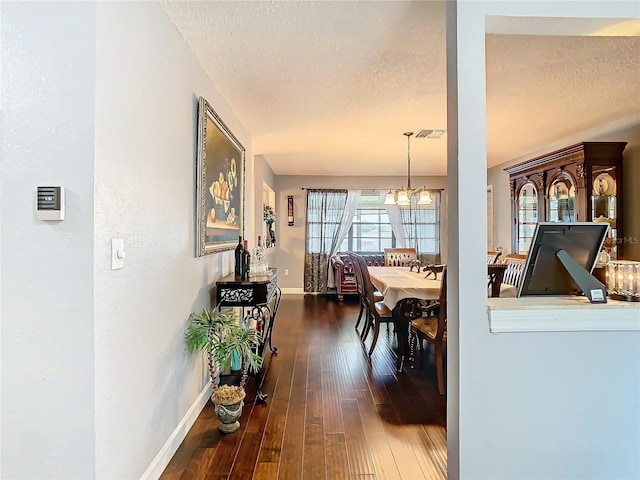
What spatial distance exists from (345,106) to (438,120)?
1.05 metres

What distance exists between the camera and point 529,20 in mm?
1665

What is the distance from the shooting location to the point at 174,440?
6.86ft

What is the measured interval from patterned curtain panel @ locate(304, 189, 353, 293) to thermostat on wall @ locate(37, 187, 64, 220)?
619cm

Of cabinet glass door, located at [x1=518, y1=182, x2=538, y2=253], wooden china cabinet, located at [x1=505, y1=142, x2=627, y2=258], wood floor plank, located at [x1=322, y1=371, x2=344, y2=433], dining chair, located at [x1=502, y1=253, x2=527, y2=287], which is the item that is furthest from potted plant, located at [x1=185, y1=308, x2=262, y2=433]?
cabinet glass door, located at [x1=518, y1=182, x2=538, y2=253]

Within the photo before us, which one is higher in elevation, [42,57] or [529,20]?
[529,20]

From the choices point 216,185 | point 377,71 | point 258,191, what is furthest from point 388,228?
point 216,185

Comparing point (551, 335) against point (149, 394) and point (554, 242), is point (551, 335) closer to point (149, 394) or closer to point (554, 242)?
point (554, 242)

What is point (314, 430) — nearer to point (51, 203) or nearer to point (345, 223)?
point (51, 203)

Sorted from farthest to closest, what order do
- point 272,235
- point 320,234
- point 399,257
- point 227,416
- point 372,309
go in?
1. point 320,234
2. point 272,235
3. point 399,257
4. point 372,309
5. point 227,416

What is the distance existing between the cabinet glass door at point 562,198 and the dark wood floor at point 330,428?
239 centimetres

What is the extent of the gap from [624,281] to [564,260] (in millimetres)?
279

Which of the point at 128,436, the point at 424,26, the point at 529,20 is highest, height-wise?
the point at 424,26

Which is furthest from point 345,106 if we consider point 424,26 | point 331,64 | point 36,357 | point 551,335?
point 36,357

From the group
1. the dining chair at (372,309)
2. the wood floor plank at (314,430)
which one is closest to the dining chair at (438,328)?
the dining chair at (372,309)
